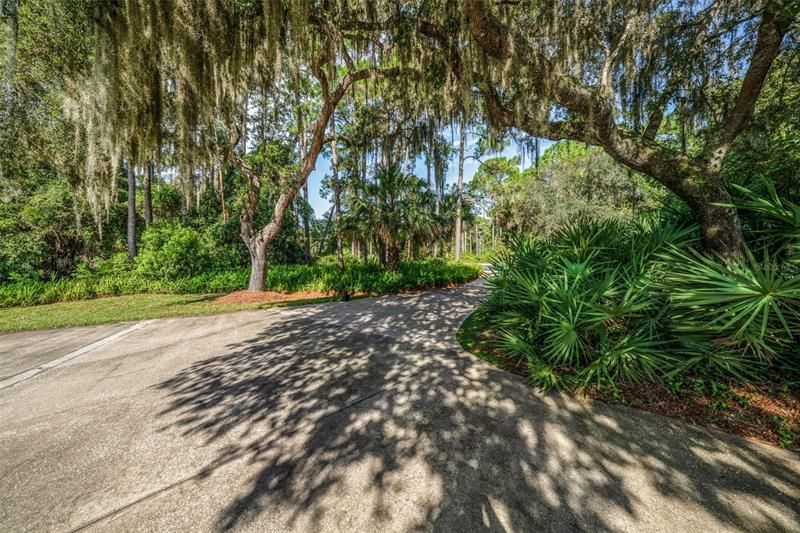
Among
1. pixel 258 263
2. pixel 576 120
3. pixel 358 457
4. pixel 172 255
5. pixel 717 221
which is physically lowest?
pixel 358 457

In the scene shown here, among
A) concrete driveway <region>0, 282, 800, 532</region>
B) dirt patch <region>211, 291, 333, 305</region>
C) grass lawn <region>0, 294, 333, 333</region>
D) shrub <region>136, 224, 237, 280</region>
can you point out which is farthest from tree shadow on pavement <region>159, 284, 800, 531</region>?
shrub <region>136, 224, 237, 280</region>

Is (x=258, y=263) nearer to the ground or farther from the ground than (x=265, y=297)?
farther from the ground

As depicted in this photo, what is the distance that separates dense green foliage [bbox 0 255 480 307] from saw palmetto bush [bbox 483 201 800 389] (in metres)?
5.60

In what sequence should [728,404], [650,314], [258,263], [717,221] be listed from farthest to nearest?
[258,263] → [717,221] → [650,314] → [728,404]

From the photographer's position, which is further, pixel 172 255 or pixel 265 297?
pixel 172 255

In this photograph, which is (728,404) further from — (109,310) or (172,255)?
(172,255)

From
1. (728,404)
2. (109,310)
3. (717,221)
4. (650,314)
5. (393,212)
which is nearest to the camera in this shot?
(728,404)

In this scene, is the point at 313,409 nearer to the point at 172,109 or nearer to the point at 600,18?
the point at 600,18

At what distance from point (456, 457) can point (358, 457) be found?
737mm

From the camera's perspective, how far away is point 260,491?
69.2 inches

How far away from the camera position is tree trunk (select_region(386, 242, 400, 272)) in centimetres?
988

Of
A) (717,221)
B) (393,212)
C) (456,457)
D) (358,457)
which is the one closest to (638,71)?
(717,221)

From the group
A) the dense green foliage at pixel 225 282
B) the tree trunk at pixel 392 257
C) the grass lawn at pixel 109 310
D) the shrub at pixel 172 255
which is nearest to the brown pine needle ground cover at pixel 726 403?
the dense green foliage at pixel 225 282

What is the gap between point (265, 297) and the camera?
8383 millimetres
